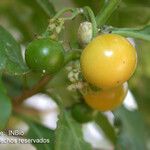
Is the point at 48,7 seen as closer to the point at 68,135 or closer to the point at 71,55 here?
the point at 71,55

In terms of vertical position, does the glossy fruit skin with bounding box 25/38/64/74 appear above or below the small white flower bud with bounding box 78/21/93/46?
above

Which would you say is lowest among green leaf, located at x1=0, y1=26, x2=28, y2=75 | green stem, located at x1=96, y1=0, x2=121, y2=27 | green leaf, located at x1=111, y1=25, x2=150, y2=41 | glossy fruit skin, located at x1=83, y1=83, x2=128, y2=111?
glossy fruit skin, located at x1=83, y1=83, x2=128, y2=111

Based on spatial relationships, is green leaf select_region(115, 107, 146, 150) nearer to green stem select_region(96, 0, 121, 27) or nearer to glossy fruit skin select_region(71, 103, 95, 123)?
glossy fruit skin select_region(71, 103, 95, 123)

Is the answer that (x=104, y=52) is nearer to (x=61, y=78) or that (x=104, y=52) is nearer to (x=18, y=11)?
(x=61, y=78)

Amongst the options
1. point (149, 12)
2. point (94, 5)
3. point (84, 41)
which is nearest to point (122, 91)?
point (84, 41)

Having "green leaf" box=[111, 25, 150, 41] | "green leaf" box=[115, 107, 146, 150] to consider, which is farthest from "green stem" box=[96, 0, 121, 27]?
"green leaf" box=[115, 107, 146, 150]

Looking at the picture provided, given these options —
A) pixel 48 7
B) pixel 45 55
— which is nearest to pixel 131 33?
pixel 45 55
